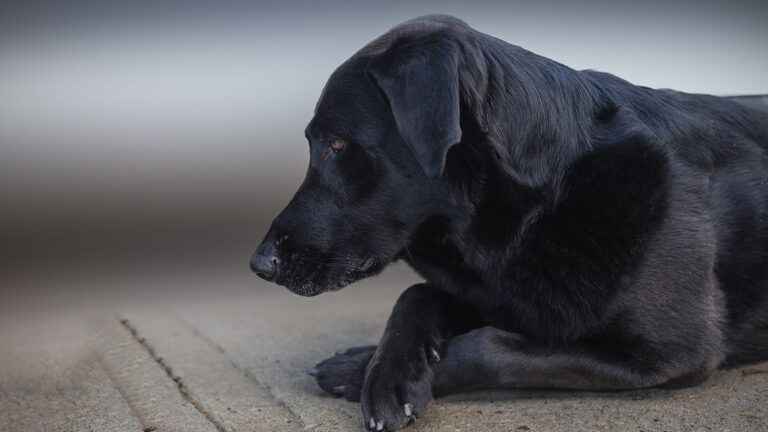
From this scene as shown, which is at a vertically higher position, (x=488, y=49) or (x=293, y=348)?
(x=488, y=49)

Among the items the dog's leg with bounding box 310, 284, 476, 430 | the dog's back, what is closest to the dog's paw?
the dog's leg with bounding box 310, 284, 476, 430

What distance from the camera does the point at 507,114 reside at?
239cm

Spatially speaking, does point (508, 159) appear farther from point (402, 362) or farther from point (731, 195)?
point (731, 195)

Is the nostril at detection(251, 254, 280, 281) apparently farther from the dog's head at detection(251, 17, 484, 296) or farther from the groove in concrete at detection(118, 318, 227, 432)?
the groove in concrete at detection(118, 318, 227, 432)

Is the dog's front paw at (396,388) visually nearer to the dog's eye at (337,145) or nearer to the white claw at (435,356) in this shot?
the white claw at (435,356)

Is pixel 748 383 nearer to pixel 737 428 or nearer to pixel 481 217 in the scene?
pixel 737 428

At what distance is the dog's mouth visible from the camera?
2498 millimetres

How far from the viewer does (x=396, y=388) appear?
91.7 inches

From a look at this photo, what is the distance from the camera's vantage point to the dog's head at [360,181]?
2344mm

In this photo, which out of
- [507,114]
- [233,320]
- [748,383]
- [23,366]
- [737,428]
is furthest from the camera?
[233,320]

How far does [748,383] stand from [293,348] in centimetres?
148

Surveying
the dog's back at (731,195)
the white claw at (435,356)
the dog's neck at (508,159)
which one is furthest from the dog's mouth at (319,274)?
the dog's back at (731,195)

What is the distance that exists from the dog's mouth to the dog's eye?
306 millimetres

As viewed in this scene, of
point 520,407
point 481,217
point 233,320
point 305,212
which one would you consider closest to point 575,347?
point 520,407
